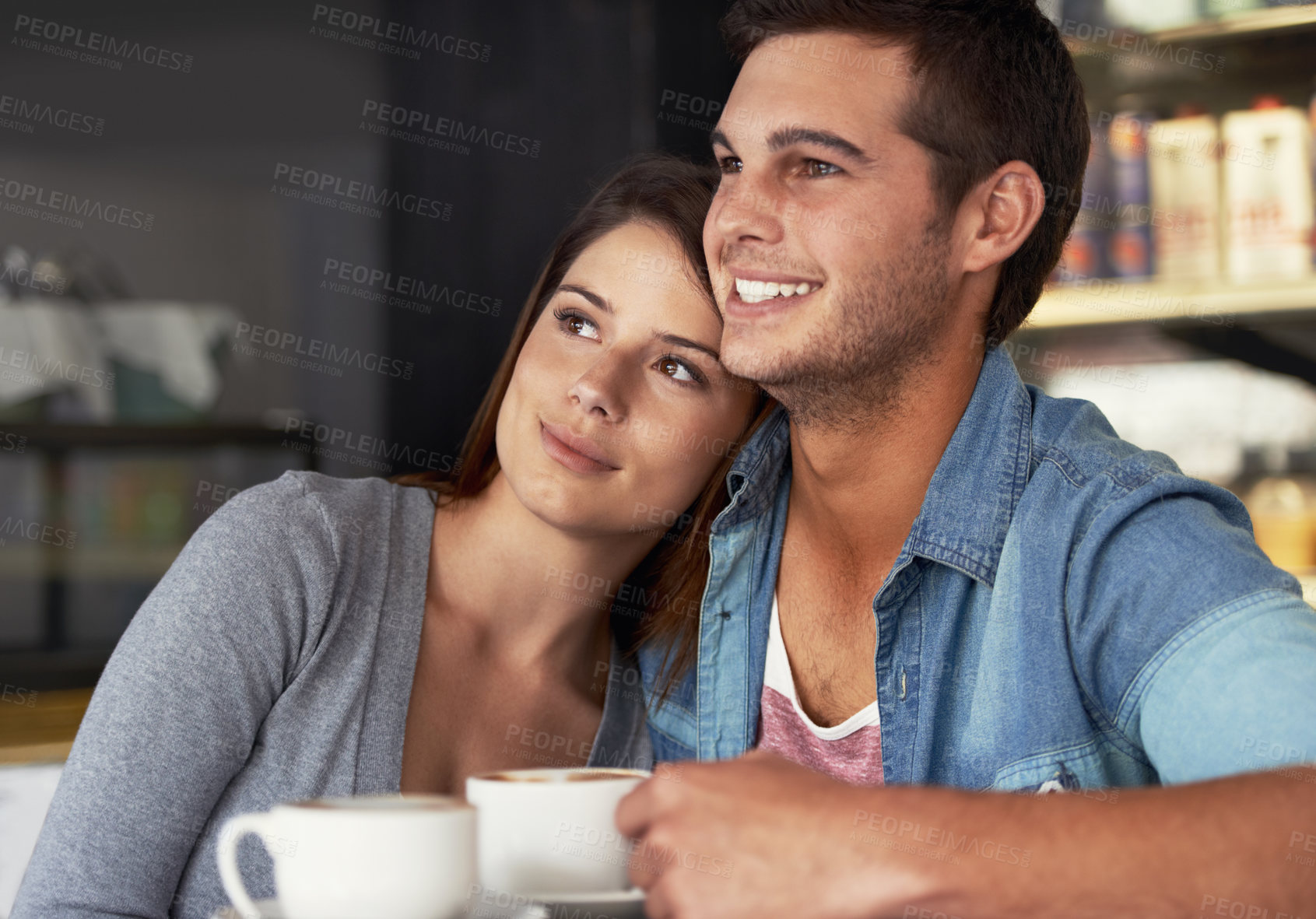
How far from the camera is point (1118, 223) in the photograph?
2145mm

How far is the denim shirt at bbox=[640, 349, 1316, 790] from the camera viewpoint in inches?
32.1

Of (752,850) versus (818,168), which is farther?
(818,168)

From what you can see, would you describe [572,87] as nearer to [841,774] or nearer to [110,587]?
[110,587]

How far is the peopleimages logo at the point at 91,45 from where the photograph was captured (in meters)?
2.41

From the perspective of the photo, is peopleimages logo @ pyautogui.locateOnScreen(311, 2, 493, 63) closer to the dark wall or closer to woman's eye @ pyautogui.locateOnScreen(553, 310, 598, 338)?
the dark wall

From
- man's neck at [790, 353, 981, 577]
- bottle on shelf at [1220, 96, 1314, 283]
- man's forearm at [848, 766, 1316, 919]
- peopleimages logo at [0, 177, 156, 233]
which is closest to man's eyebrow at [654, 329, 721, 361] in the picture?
man's neck at [790, 353, 981, 577]

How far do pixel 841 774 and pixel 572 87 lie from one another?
173cm

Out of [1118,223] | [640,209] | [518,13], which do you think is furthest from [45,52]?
[1118,223]

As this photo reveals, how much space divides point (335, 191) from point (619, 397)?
65.1 inches

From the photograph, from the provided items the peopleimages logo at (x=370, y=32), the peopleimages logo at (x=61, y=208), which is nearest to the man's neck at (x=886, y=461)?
the peopleimages logo at (x=370, y=32)

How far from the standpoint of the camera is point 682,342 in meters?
1.22

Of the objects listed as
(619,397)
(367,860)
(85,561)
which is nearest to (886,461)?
(619,397)

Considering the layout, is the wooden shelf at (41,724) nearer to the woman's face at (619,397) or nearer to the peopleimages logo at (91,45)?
the woman's face at (619,397)

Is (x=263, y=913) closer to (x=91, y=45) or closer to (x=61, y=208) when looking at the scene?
(x=61, y=208)
